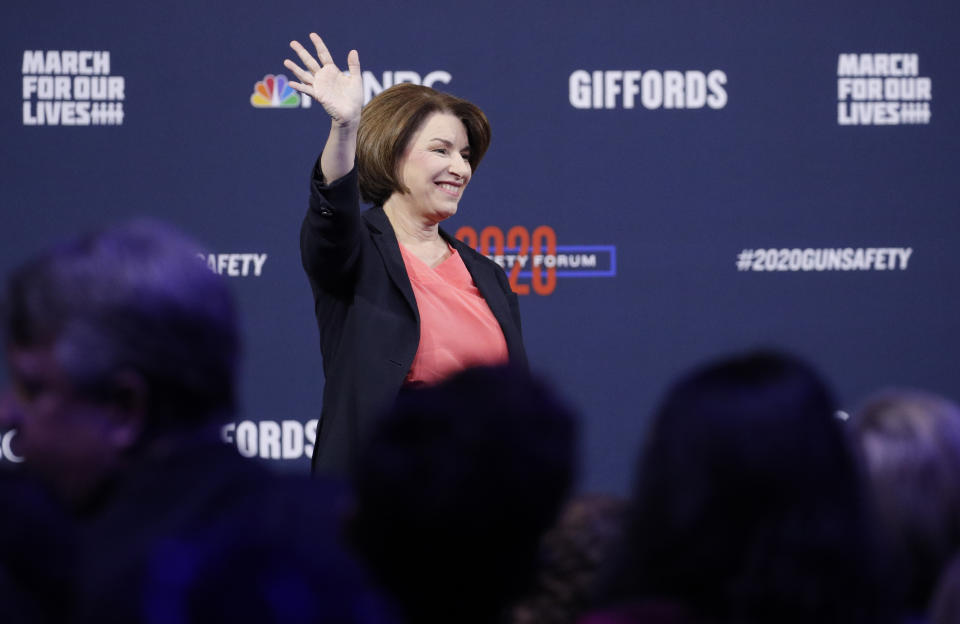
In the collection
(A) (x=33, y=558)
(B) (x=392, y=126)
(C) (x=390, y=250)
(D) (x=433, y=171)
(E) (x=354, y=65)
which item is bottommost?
(A) (x=33, y=558)

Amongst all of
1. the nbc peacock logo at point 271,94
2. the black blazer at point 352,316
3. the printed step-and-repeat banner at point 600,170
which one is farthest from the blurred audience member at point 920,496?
the nbc peacock logo at point 271,94

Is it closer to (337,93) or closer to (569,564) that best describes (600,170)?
(337,93)

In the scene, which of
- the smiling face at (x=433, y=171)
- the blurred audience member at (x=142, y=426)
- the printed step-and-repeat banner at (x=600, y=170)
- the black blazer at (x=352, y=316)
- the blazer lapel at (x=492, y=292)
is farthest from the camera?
the printed step-and-repeat banner at (x=600, y=170)

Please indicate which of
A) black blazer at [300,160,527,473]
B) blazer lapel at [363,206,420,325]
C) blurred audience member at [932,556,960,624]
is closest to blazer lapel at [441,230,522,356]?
black blazer at [300,160,527,473]

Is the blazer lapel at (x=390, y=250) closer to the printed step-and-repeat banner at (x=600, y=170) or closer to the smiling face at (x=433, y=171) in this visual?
the smiling face at (x=433, y=171)

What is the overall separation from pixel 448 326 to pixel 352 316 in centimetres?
23

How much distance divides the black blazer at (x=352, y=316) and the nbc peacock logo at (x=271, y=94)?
1.81 metres

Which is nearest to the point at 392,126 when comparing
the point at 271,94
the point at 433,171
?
the point at 433,171

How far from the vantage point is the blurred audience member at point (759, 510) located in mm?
988

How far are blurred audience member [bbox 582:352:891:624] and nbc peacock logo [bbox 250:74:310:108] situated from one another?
3.53 metres

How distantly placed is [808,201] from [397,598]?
3698 millimetres

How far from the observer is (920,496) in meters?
1.25

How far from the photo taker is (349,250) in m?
2.48

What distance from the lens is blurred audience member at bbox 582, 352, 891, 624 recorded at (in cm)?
99
